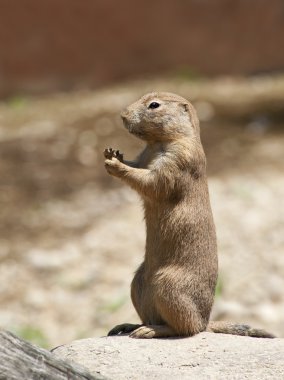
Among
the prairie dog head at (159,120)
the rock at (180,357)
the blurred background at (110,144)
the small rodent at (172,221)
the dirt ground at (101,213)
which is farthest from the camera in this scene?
the blurred background at (110,144)

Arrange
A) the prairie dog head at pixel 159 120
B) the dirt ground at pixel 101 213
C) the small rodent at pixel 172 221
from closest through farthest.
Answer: the small rodent at pixel 172 221 < the prairie dog head at pixel 159 120 < the dirt ground at pixel 101 213

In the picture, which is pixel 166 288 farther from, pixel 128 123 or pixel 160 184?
pixel 128 123

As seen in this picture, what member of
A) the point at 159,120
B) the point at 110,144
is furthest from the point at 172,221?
the point at 110,144

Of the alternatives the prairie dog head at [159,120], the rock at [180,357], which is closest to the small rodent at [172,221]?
the prairie dog head at [159,120]

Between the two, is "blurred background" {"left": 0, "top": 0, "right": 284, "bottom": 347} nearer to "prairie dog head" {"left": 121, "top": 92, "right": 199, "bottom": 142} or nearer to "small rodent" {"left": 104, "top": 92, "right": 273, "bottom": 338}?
"small rodent" {"left": 104, "top": 92, "right": 273, "bottom": 338}

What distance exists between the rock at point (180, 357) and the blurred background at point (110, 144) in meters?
3.05

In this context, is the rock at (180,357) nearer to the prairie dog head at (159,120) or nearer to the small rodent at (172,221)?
the small rodent at (172,221)

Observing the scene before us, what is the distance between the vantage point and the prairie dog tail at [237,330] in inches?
186

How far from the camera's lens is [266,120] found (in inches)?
430

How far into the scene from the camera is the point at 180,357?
4.27m

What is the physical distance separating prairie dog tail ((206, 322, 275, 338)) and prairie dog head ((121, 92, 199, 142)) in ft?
3.21

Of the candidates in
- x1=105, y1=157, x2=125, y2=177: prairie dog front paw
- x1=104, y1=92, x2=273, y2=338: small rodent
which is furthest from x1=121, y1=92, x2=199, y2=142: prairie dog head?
x1=105, y1=157, x2=125, y2=177: prairie dog front paw

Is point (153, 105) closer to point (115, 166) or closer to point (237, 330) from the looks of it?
point (115, 166)

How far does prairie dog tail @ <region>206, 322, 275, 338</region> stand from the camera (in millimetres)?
4734
